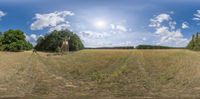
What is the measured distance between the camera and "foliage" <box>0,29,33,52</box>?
103m

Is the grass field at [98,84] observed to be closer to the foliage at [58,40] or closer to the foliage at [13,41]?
the foliage at [13,41]

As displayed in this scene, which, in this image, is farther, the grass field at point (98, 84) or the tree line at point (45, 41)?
the tree line at point (45, 41)

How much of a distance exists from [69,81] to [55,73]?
547 centimetres

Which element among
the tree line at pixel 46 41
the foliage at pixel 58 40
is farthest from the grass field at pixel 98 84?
the foliage at pixel 58 40

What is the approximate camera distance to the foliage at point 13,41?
103 meters

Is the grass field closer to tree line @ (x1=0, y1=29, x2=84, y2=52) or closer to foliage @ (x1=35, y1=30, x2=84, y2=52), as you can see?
tree line @ (x1=0, y1=29, x2=84, y2=52)

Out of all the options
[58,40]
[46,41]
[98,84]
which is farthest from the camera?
[46,41]

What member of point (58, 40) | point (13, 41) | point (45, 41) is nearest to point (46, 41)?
point (45, 41)

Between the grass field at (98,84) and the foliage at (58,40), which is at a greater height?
the foliage at (58,40)

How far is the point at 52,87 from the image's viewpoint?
25.3 metres

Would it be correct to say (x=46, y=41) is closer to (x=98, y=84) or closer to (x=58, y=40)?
(x=58, y=40)

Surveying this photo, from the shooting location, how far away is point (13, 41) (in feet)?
355

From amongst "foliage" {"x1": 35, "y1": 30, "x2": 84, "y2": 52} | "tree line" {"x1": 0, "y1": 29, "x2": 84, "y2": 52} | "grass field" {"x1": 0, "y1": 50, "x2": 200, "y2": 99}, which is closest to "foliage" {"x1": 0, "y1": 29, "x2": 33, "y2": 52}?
"tree line" {"x1": 0, "y1": 29, "x2": 84, "y2": 52}

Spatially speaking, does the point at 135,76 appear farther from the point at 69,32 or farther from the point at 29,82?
the point at 69,32
